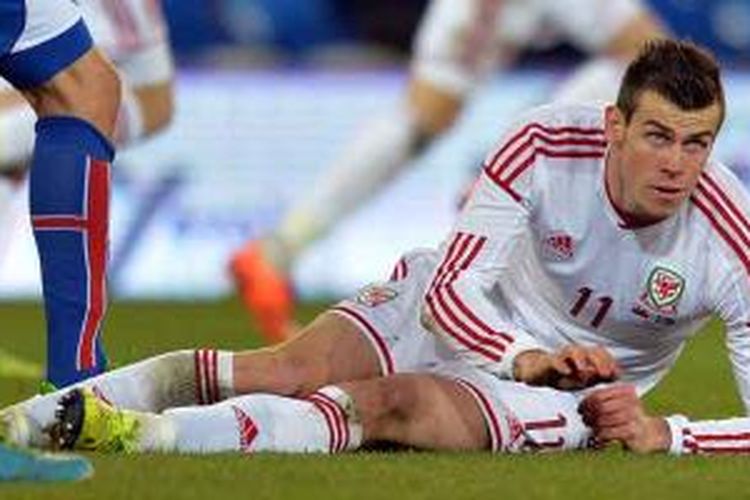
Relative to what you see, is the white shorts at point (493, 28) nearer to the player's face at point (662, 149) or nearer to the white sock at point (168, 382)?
the white sock at point (168, 382)

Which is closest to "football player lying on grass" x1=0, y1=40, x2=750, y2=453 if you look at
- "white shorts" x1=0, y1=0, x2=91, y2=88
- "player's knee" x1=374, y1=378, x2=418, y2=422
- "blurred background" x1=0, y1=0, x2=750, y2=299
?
"player's knee" x1=374, y1=378, x2=418, y2=422

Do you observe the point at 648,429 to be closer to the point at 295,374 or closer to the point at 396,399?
the point at 396,399

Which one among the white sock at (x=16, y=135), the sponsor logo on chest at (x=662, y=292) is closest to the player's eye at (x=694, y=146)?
the sponsor logo on chest at (x=662, y=292)

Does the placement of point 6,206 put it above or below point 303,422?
below

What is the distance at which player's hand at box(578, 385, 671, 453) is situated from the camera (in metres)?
6.63

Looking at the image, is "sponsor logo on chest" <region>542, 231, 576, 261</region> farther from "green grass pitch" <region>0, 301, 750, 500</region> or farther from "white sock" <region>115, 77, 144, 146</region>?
"white sock" <region>115, 77, 144, 146</region>

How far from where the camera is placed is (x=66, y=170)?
23.7ft

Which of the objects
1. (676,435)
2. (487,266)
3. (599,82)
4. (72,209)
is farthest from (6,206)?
(676,435)

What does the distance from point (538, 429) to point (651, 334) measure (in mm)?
381

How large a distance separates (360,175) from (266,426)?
594 centimetres

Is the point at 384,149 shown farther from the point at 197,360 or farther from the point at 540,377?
the point at 540,377

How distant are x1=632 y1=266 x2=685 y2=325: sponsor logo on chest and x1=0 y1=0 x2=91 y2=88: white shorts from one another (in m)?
1.45

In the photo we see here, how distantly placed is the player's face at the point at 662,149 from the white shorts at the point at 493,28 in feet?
17.8

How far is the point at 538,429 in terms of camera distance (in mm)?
6934
